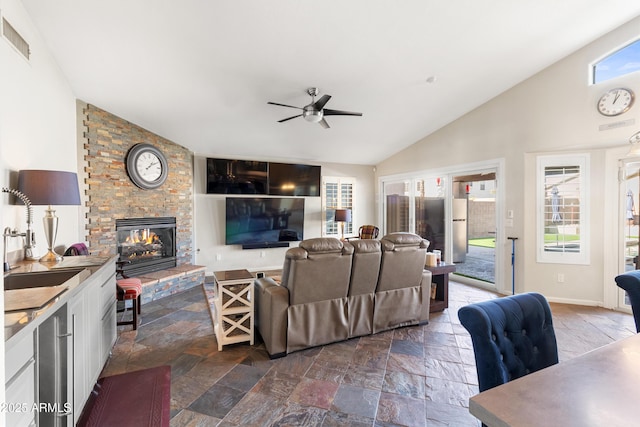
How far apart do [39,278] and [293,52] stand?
123 inches

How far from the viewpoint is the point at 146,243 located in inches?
185

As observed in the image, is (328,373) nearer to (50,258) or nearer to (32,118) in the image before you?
(50,258)

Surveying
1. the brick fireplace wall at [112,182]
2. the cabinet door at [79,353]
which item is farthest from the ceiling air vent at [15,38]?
the cabinet door at [79,353]

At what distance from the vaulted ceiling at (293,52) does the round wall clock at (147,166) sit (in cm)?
40

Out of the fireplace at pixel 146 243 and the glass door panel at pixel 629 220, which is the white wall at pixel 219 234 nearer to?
the fireplace at pixel 146 243

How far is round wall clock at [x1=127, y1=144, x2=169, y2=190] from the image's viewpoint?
14.2ft

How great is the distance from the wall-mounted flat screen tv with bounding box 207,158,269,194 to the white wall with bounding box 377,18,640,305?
4.17 m

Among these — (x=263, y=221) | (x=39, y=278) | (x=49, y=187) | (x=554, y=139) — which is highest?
(x=554, y=139)

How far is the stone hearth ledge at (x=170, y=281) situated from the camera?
4.14 meters

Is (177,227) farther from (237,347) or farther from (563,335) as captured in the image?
(563,335)

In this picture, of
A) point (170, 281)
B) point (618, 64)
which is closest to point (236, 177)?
point (170, 281)

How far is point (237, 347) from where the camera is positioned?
2.88m

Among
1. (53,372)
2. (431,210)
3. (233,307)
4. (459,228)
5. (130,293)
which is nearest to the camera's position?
(53,372)

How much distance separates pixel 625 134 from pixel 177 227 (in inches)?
265
